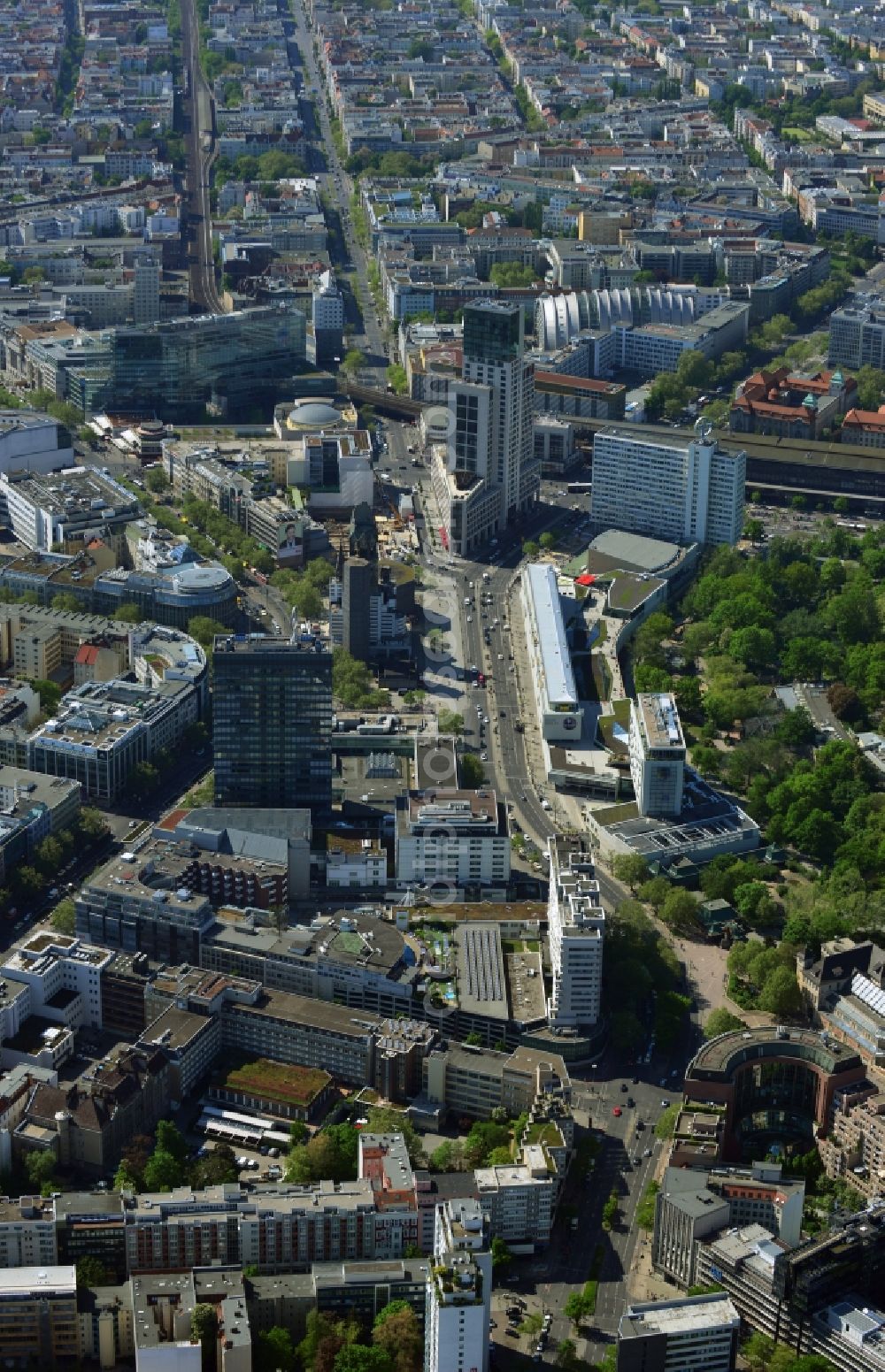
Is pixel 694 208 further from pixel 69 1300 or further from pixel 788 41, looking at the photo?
pixel 69 1300

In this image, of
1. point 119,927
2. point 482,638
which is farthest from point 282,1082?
point 482,638

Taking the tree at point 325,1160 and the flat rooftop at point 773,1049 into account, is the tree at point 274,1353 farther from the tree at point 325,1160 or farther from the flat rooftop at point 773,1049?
the flat rooftop at point 773,1049

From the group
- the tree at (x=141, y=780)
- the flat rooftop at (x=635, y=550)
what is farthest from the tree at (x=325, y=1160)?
the flat rooftop at (x=635, y=550)

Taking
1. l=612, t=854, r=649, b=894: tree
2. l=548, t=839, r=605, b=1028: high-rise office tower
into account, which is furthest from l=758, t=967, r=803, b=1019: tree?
l=612, t=854, r=649, b=894: tree

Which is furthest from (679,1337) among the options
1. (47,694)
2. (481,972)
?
(47,694)

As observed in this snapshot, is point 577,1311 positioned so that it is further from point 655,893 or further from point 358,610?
point 358,610
